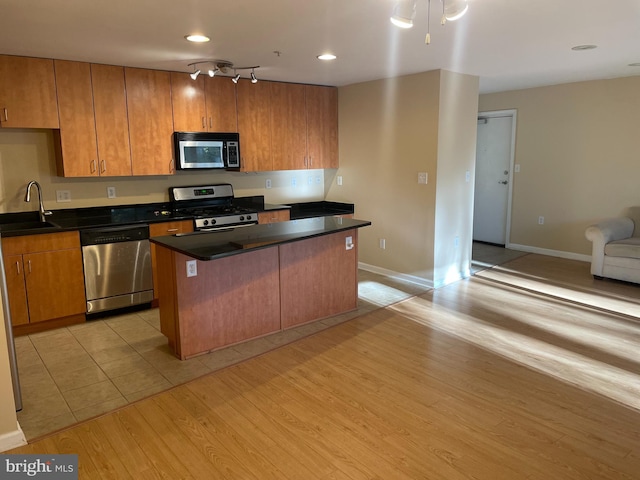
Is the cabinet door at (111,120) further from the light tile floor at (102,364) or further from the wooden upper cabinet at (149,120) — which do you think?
the light tile floor at (102,364)

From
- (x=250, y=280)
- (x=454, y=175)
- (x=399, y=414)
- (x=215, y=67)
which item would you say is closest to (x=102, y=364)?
(x=250, y=280)

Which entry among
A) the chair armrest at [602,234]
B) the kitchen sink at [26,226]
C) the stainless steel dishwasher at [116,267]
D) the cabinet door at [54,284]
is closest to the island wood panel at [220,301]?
the stainless steel dishwasher at [116,267]

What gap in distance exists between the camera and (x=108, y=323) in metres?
4.23

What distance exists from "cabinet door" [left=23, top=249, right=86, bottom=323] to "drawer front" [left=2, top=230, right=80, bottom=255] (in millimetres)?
44

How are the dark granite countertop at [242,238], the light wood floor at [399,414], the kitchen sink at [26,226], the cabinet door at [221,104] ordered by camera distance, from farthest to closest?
the cabinet door at [221,104] → the kitchen sink at [26,226] → the dark granite countertop at [242,238] → the light wood floor at [399,414]

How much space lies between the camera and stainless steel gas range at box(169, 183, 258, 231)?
4.83 metres

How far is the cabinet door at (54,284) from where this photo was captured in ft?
12.8

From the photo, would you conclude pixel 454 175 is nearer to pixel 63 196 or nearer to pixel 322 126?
pixel 322 126

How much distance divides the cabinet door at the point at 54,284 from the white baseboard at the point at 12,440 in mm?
1751

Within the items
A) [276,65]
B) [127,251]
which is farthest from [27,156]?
[276,65]

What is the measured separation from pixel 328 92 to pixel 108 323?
376 centimetres

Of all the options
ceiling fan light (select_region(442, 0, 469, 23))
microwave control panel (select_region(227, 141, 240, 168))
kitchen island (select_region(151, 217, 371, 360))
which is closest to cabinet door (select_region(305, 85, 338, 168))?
microwave control panel (select_region(227, 141, 240, 168))

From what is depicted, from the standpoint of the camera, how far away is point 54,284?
4012 millimetres

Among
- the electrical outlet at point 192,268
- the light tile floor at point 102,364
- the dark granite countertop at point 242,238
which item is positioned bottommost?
the light tile floor at point 102,364
